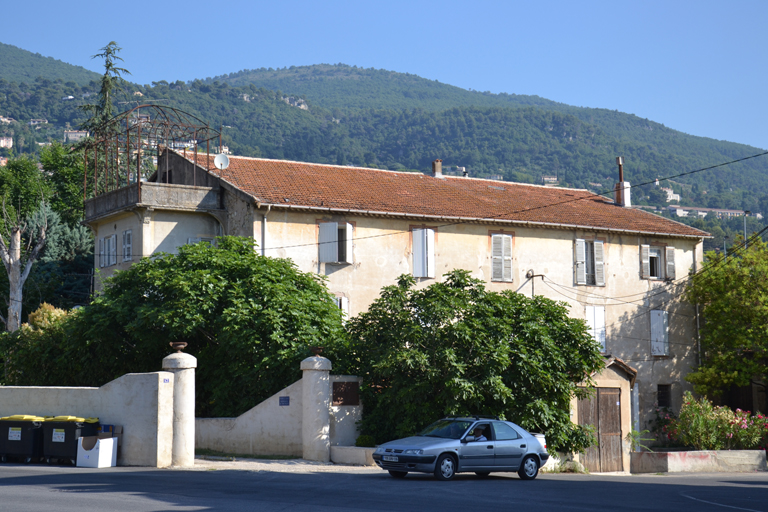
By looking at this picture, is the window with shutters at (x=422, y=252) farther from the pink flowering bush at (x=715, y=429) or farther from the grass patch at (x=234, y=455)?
the grass patch at (x=234, y=455)

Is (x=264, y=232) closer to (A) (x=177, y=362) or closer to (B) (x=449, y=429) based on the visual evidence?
(A) (x=177, y=362)

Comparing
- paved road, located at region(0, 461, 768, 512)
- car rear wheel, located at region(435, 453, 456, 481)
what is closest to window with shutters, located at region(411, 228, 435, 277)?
paved road, located at region(0, 461, 768, 512)

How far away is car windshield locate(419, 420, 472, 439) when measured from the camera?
662 inches

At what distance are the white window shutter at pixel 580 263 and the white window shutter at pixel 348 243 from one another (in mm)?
10024

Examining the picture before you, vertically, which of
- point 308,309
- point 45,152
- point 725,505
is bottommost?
point 725,505

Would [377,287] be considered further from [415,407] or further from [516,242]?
[415,407]

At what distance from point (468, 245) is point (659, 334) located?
1022 cm

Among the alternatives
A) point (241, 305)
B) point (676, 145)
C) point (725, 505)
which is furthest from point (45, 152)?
point (676, 145)

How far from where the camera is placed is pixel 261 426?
67.9ft

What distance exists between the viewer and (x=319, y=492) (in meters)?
13.5

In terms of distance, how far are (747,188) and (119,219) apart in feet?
585

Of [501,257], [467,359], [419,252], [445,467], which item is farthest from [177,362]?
[501,257]

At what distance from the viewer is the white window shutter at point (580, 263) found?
34656mm

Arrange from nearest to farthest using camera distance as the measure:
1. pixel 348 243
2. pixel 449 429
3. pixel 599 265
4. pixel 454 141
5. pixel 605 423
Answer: pixel 449 429 < pixel 605 423 < pixel 348 243 < pixel 599 265 < pixel 454 141
